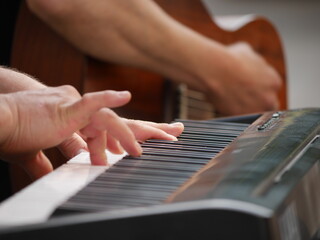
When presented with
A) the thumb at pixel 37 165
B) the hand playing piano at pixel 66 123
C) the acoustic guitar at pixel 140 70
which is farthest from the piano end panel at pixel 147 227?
the acoustic guitar at pixel 140 70

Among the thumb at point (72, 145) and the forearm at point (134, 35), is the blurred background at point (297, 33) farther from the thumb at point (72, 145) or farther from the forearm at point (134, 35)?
the thumb at point (72, 145)

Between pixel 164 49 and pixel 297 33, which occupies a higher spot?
pixel 164 49

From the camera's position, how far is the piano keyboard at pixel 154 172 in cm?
58

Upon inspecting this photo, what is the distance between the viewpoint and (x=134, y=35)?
1626mm

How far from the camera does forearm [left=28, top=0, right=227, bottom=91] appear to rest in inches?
60.0

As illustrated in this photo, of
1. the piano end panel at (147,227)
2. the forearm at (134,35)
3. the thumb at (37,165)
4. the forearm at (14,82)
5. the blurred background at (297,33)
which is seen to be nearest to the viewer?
the piano end panel at (147,227)

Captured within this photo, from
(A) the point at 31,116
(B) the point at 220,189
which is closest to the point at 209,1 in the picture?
(A) the point at 31,116

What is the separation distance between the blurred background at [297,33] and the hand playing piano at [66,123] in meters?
2.25

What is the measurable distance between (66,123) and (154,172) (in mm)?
143

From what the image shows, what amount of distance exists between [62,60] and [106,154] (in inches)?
33.0

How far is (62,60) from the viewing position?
1591 millimetres

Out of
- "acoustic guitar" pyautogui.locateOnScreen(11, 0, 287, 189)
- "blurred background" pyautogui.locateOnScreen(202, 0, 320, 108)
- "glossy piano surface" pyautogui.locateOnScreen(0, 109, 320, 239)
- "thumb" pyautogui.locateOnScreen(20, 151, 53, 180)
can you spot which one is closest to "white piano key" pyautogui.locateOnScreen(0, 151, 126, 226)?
"glossy piano surface" pyautogui.locateOnScreen(0, 109, 320, 239)

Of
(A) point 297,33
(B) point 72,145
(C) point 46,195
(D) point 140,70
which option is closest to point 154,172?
(C) point 46,195

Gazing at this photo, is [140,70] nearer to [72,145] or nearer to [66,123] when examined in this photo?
[72,145]
